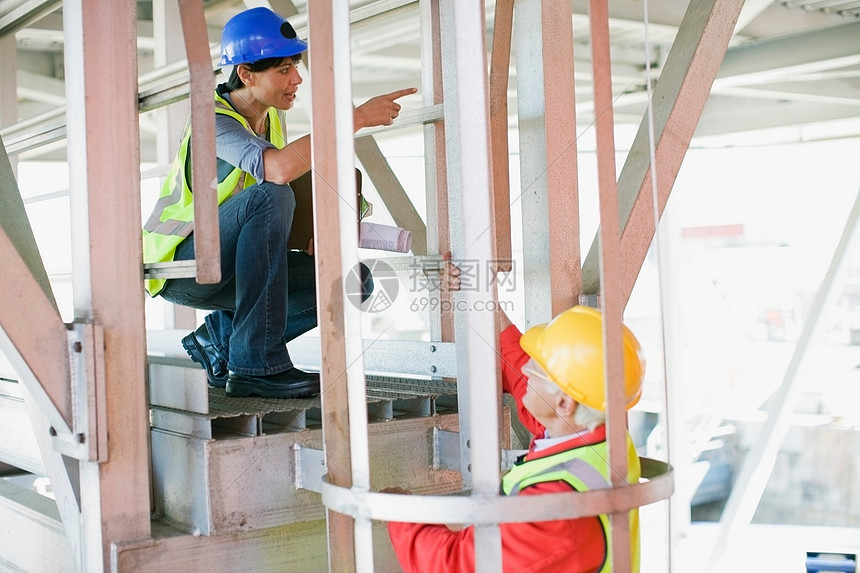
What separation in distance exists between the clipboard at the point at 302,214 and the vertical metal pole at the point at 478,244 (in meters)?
1.70

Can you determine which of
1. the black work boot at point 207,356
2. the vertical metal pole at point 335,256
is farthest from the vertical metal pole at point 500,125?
the black work boot at point 207,356

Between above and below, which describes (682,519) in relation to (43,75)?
below

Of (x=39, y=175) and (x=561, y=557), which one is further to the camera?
(x=39, y=175)

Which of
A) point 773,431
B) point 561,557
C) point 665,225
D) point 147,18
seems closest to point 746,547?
point 665,225

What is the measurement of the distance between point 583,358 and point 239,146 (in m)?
1.49

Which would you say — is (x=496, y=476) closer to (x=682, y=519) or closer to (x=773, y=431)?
(x=773, y=431)

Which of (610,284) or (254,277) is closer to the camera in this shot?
(610,284)

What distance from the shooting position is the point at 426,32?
369 cm

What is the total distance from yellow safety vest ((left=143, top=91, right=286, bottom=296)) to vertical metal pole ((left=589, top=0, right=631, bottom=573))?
1.64 meters

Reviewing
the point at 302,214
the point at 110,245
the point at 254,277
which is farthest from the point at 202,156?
the point at 302,214

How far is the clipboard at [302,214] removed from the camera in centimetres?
381

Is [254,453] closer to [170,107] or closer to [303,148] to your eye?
[303,148]

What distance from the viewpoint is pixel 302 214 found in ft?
12.8

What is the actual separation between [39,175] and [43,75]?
632 cm
